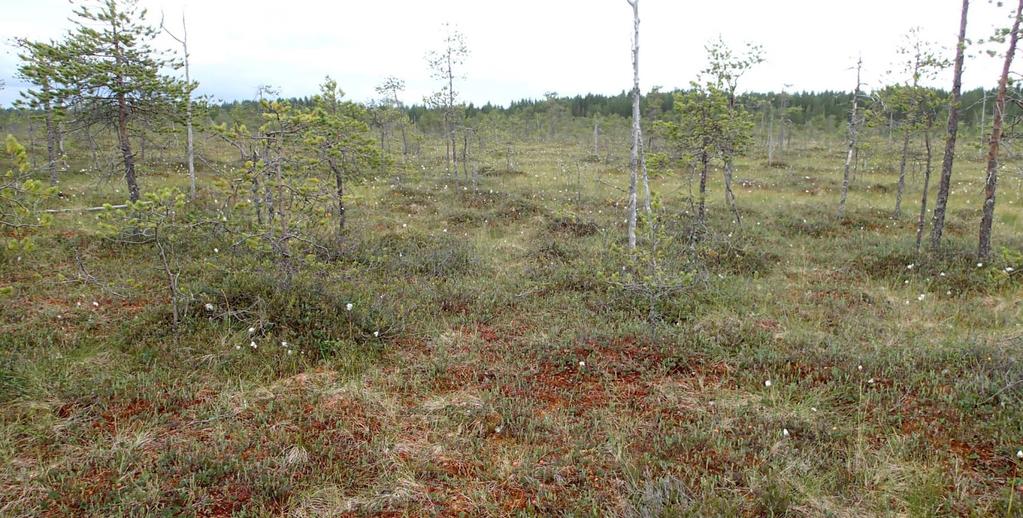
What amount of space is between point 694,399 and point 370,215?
44.7 feet

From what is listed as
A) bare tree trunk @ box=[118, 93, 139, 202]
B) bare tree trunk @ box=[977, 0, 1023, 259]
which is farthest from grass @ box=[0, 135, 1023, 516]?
bare tree trunk @ box=[118, 93, 139, 202]

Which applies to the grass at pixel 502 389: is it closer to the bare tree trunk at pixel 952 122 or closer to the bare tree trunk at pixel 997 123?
the bare tree trunk at pixel 952 122

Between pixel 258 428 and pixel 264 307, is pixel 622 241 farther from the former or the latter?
pixel 258 428

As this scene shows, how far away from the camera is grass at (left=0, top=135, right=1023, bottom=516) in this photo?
4.36 m

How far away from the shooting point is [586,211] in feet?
62.6

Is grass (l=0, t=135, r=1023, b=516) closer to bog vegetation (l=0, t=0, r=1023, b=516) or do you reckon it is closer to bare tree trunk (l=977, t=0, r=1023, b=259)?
bog vegetation (l=0, t=0, r=1023, b=516)

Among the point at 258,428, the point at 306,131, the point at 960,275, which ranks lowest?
the point at 258,428

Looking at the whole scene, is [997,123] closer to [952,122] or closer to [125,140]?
[952,122]

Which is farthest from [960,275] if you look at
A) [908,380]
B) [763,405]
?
[763,405]

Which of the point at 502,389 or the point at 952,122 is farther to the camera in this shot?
the point at 952,122

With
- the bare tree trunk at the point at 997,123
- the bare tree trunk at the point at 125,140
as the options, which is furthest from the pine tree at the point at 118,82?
the bare tree trunk at the point at 997,123

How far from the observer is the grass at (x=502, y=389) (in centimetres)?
436

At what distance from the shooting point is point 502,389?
620cm

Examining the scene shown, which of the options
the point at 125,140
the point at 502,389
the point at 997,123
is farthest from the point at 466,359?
the point at 125,140
